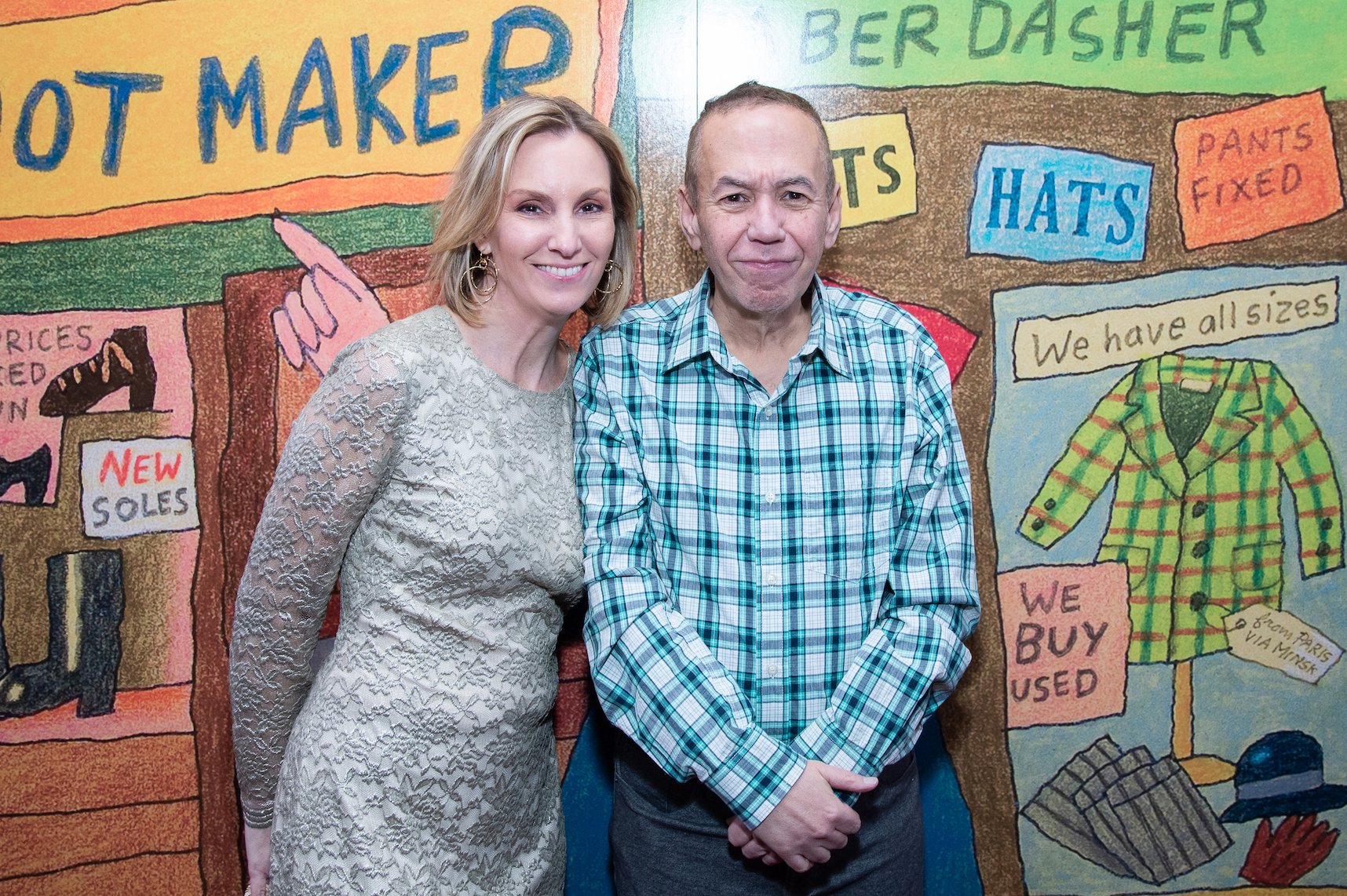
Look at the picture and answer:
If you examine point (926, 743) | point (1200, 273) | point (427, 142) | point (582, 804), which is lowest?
point (582, 804)

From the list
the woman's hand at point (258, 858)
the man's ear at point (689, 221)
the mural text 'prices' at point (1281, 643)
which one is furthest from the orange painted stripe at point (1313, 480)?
the woman's hand at point (258, 858)

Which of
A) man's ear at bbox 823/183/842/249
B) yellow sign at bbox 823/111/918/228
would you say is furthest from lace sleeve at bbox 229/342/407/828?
yellow sign at bbox 823/111/918/228

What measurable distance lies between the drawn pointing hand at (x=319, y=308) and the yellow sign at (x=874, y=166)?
864mm

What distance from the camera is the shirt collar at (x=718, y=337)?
146 centimetres

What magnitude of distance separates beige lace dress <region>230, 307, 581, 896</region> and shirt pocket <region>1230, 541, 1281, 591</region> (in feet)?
4.16

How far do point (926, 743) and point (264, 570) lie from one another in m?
1.22

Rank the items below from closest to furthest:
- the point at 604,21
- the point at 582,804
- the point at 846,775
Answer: the point at 846,775
the point at 604,21
the point at 582,804

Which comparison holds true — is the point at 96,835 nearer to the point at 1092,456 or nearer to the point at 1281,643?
the point at 1092,456

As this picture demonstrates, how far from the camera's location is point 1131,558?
1.84 m

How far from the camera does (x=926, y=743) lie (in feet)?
6.09

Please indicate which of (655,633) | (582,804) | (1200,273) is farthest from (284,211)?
(1200,273)

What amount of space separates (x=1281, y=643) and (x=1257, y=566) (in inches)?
6.4

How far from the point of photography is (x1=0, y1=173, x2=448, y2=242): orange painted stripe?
1.76 m

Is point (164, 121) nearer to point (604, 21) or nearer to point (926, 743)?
point (604, 21)
